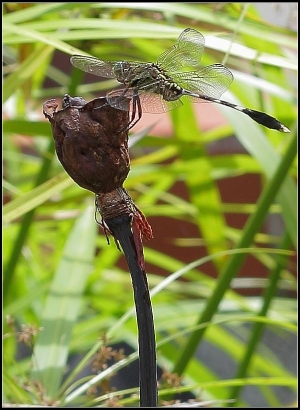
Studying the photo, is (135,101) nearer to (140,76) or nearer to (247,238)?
(140,76)

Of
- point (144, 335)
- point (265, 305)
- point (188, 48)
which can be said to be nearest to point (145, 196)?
point (265, 305)

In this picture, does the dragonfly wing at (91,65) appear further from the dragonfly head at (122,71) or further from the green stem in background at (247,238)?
the green stem in background at (247,238)

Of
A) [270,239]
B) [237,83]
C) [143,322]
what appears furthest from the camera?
[270,239]

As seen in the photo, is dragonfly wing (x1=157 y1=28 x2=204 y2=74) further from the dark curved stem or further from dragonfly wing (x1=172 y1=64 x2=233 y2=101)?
the dark curved stem

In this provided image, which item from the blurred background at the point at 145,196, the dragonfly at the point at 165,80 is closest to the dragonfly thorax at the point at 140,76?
the dragonfly at the point at 165,80

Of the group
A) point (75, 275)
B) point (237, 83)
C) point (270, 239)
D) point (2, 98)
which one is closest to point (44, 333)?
point (75, 275)

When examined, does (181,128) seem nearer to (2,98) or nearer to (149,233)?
(2,98)

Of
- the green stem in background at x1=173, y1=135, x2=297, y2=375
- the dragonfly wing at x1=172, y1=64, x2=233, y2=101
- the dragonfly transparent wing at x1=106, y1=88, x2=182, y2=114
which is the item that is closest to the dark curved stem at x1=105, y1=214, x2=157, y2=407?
the dragonfly transparent wing at x1=106, y1=88, x2=182, y2=114
